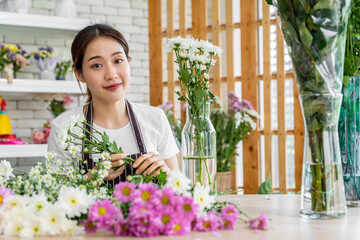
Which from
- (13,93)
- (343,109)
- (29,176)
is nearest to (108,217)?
(29,176)

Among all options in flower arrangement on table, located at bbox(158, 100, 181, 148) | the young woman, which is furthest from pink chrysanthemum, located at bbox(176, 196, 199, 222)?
flower arrangement on table, located at bbox(158, 100, 181, 148)

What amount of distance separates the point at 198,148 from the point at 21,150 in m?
3.26

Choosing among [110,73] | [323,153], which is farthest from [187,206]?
[110,73]

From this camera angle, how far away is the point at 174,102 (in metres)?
5.52

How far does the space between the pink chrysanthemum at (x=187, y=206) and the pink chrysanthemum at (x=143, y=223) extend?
46mm

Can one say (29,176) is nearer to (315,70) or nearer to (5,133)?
(315,70)

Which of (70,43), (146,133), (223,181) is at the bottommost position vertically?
(223,181)

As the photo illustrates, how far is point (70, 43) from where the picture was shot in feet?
17.0

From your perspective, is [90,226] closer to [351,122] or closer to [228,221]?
[228,221]

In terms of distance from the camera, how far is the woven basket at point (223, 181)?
15.2 feet

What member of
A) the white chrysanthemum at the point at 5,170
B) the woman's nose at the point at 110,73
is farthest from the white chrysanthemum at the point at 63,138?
the woman's nose at the point at 110,73

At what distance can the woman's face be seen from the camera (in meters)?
2.12

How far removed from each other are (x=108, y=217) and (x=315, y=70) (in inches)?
21.2

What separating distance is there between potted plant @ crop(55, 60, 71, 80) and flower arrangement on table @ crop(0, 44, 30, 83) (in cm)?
30
